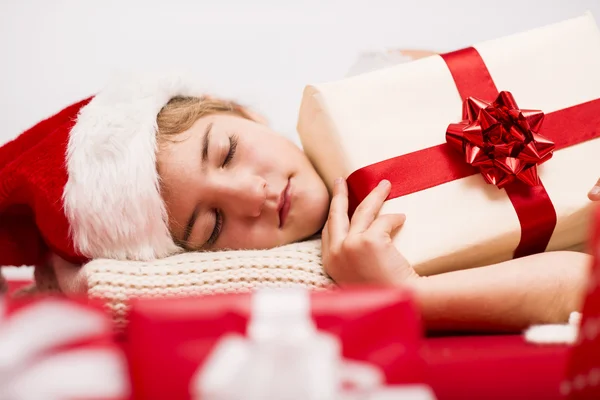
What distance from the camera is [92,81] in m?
1.39

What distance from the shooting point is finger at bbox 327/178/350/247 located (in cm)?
78

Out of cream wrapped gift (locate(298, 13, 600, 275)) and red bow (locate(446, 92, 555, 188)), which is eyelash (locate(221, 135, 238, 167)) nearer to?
cream wrapped gift (locate(298, 13, 600, 275))

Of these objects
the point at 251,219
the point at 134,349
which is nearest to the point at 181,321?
the point at 134,349

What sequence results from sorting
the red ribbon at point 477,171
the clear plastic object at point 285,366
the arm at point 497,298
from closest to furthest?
the clear plastic object at point 285,366
the arm at point 497,298
the red ribbon at point 477,171

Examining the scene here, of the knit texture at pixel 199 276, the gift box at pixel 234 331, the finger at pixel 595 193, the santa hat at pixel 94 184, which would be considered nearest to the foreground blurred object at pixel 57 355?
the gift box at pixel 234 331

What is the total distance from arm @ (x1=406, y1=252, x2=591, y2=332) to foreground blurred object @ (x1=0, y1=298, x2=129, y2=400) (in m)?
0.40

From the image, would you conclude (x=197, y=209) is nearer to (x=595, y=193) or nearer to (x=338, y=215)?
(x=338, y=215)

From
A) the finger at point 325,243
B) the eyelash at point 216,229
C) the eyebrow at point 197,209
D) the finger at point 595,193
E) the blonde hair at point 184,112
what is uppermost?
the blonde hair at point 184,112

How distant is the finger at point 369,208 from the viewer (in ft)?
2.49

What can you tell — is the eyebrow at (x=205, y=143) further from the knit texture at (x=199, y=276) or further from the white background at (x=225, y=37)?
the white background at (x=225, y=37)

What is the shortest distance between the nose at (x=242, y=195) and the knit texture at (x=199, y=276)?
78 millimetres

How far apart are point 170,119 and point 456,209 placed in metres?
0.49

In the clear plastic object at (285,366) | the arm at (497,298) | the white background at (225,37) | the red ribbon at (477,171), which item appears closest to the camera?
the clear plastic object at (285,366)

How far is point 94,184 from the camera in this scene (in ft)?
2.60
